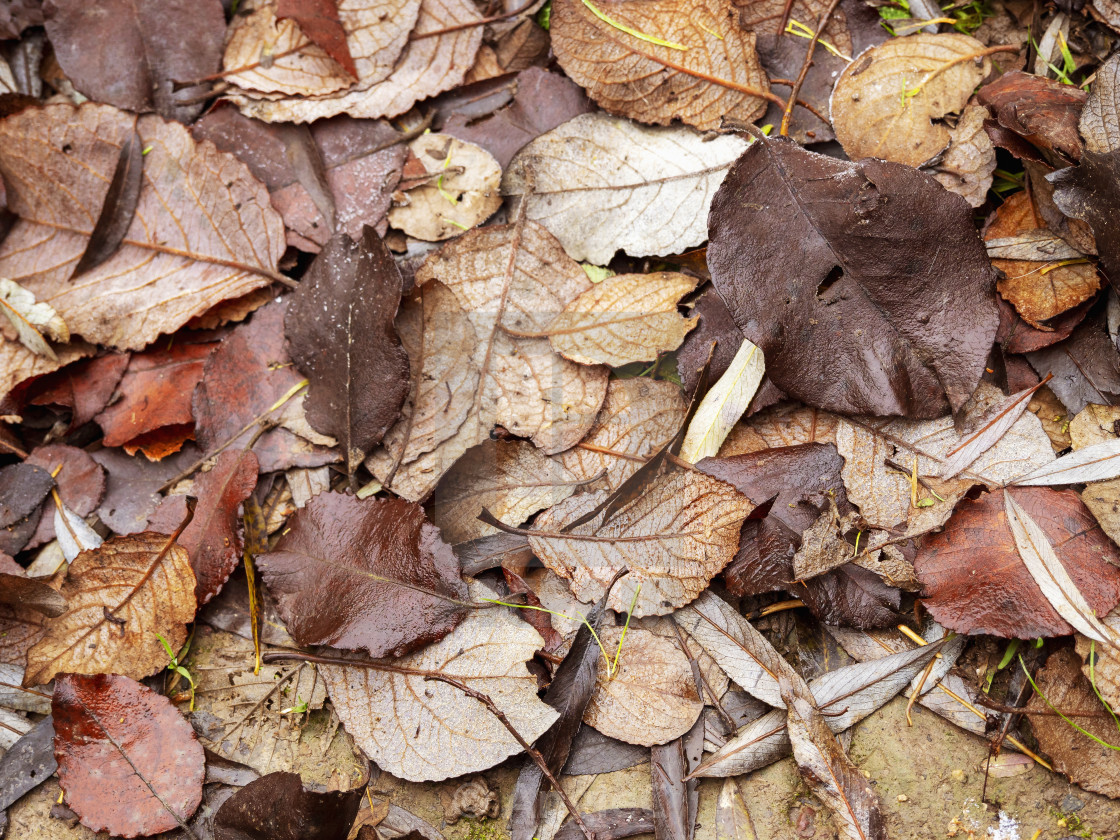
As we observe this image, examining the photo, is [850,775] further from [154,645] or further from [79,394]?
[79,394]

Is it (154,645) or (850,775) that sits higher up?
(154,645)

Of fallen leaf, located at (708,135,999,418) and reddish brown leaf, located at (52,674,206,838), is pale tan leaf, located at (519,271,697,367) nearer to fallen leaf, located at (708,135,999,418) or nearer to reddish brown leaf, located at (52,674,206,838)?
fallen leaf, located at (708,135,999,418)

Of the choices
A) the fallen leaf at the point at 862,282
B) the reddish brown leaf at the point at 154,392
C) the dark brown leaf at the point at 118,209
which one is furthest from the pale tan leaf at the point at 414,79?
the fallen leaf at the point at 862,282

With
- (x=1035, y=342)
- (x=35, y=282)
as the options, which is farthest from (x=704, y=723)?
(x=35, y=282)

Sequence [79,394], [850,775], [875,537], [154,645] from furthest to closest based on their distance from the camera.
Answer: [79,394] < [154,645] < [875,537] < [850,775]

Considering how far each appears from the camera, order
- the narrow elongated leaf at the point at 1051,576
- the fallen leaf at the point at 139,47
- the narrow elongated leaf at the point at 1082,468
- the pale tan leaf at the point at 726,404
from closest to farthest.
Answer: the narrow elongated leaf at the point at 1051,576
the narrow elongated leaf at the point at 1082,468
the pale tan leaf at the point at 726,404
the fallen leaf at the point at 139,47

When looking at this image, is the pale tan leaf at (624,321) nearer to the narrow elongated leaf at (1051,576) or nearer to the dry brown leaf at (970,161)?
the dry brown leaf at (970,161)
